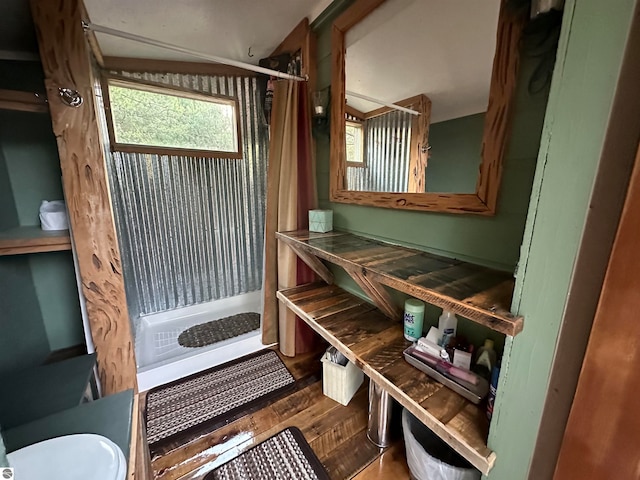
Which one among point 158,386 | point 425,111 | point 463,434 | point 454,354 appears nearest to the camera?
point 463,434

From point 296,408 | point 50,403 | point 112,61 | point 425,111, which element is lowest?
point 296,408

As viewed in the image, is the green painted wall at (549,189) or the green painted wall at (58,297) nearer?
the green painted wall at (549,189)

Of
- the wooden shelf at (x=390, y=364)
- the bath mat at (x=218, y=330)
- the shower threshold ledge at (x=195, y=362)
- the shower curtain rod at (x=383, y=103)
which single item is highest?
the shower curtain rod at (x=383, y=103)

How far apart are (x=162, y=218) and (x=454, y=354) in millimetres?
2210

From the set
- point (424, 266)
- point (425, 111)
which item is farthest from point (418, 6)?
point (424, 266)

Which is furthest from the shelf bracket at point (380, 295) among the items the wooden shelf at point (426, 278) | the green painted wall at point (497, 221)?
the green painted wall at point (497, 221)

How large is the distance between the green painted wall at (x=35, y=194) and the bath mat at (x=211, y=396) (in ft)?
2.24

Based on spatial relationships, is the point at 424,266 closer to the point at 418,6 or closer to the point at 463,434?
the point at 463,434

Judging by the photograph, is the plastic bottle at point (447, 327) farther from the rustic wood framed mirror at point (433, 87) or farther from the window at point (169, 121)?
the window at point (169, 121)

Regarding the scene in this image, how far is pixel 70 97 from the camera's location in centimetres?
93

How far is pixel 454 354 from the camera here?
0.90 meters

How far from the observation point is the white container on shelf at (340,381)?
1347 millimetres

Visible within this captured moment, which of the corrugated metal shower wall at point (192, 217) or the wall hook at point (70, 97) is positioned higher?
the wall hook at point (70, 97)

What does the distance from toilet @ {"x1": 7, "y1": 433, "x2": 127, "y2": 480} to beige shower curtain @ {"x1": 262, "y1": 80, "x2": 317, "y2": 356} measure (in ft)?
3.62
